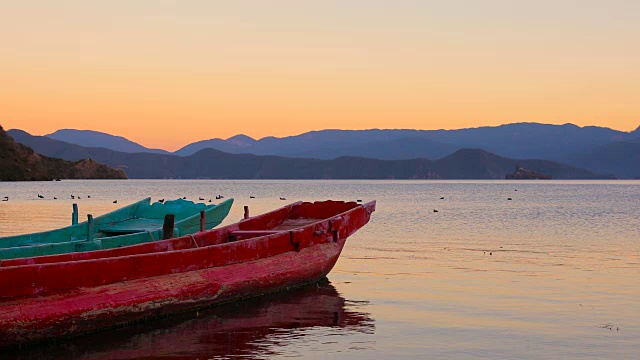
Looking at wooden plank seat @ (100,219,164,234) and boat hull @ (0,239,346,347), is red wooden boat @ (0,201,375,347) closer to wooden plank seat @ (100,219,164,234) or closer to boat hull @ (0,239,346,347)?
boat hull @ (0,239,346,347)

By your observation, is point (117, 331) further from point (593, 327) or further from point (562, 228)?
point (562, 228)

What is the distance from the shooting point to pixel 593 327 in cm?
1755

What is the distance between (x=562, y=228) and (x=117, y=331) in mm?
38880

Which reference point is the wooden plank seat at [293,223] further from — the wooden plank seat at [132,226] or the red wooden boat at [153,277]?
the wooden plank seat at [132,226]

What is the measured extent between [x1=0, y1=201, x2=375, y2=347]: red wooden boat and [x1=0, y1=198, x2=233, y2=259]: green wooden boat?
2870mm

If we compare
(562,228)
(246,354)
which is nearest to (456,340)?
(246,354)

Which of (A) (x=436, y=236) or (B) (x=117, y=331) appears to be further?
(A) (x=436, y=236)

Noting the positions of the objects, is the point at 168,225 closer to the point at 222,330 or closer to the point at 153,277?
the point at 222,330

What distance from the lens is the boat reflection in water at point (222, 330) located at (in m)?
15.0

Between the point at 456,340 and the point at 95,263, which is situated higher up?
the point at 95,263

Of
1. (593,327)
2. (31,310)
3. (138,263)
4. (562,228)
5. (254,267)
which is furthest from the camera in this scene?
(562,228)

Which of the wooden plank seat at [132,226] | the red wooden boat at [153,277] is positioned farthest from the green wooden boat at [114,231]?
the red wooden boat at [153,277]

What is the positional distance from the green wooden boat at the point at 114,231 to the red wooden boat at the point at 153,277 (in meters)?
2.87

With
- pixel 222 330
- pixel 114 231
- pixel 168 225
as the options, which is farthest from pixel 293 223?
pixel 222 330
